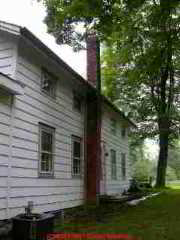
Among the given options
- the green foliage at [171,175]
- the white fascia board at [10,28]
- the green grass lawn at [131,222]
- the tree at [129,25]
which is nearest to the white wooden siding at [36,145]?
the white fascia board at [10,28]

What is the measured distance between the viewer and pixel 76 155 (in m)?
12.0

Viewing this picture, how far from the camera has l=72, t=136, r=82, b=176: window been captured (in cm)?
1169

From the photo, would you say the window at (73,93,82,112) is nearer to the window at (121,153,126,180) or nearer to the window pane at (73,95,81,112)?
the window pane at (73,95,81,112)

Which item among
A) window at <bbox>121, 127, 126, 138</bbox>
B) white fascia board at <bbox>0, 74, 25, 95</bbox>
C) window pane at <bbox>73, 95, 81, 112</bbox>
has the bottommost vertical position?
white fascia board at <bbox>0, 74, 25, 95</bbox>

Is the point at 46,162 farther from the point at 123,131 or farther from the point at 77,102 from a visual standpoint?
the point at 123,131

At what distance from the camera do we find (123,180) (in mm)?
18547

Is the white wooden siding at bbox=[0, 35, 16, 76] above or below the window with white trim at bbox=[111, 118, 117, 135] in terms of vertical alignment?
above

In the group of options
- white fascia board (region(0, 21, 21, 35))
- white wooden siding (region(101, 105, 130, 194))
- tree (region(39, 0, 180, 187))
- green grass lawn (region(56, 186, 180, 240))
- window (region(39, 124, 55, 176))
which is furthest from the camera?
white wooden siding (region(101, 105, 130, 194))

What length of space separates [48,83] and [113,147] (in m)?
7.44

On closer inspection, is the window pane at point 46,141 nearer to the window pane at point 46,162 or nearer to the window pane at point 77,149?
the window pane at point 46,162

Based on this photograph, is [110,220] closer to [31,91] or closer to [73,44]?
[31,91]

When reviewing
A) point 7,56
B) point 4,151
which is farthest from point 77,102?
point 4,151

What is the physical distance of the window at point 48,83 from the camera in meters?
9.81

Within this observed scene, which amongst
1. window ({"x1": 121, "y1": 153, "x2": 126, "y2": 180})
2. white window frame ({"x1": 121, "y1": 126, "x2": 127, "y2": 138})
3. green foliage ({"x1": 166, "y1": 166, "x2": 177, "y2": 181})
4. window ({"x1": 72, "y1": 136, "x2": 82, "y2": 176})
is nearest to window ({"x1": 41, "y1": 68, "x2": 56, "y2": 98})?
window ({"x1": 72, "y1": 136, "x2": 82, "y2": 176})
